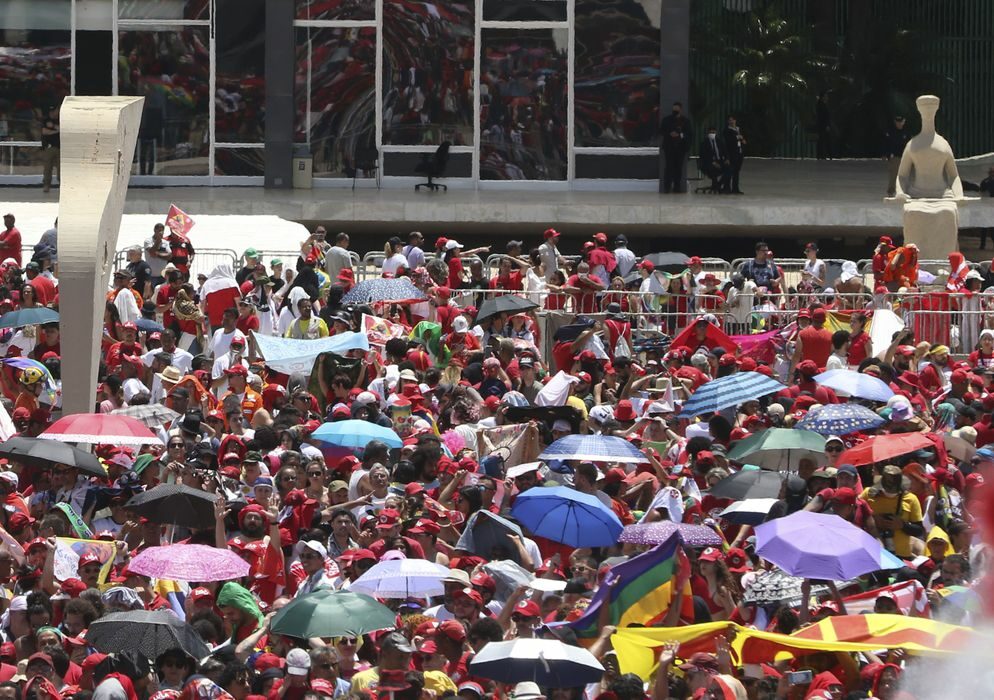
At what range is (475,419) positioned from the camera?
54.1 feet

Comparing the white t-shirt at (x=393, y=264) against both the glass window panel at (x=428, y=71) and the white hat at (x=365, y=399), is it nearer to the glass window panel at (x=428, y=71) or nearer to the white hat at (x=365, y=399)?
the white hat at (x=365, y=399)

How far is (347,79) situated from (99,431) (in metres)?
20.3

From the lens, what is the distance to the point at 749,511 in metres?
13.4

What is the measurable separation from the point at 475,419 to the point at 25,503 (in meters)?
4.32

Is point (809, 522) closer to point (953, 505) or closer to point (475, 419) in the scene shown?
point (953, 505)

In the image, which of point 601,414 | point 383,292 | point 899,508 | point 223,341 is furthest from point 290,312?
point 899,508

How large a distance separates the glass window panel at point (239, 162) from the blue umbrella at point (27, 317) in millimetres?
15500

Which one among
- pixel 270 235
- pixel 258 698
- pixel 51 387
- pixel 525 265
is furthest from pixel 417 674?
pixel 270 235

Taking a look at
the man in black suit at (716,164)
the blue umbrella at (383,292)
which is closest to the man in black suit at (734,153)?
the man in black suit at (716,164)

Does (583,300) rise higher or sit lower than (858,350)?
higher

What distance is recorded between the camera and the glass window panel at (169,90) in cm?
3381

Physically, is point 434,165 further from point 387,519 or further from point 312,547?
point 312,547

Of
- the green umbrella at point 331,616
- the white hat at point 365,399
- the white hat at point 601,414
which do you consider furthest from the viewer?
the white hat at point 601,414

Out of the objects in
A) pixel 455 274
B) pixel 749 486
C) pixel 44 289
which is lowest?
pixel 749 486
